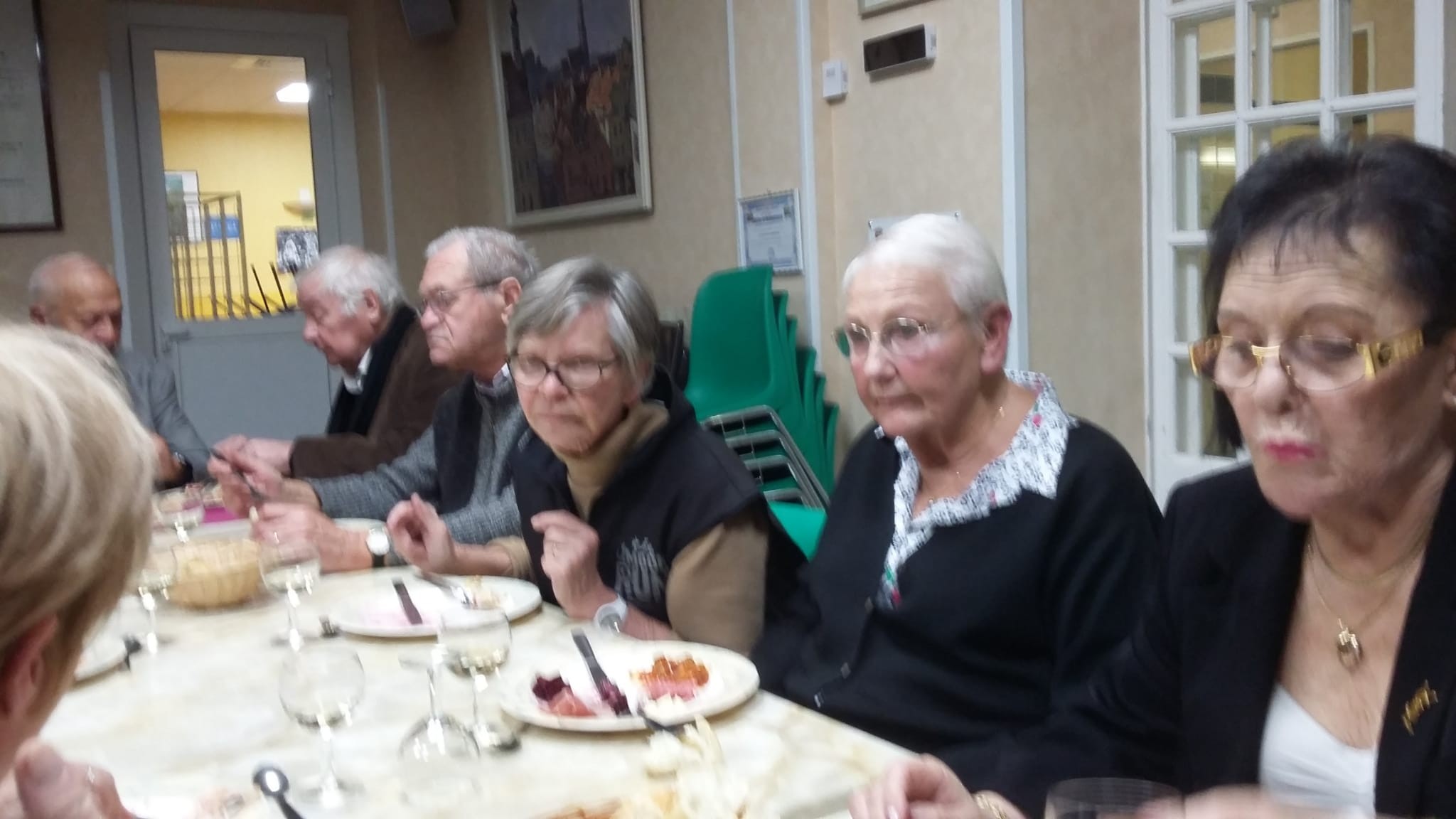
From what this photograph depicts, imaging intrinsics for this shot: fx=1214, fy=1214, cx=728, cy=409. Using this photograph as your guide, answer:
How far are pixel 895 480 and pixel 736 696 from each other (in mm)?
535

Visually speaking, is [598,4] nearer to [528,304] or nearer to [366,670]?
[528,304]

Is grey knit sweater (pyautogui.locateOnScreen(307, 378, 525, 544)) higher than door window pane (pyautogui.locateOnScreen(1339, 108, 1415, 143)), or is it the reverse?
door window pane (pyautogui.locateOnScreen(1339, 108, 1415, 143))

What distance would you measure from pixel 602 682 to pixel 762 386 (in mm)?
2529

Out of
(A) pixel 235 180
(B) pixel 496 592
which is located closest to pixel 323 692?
(B) pixel 496 592

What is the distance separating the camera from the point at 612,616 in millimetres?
1787

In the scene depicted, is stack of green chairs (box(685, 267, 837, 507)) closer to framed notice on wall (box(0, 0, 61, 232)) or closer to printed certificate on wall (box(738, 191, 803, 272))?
printed certificate on wall (box(738, 191, 803, 272))

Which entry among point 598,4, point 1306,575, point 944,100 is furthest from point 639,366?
point 598,4

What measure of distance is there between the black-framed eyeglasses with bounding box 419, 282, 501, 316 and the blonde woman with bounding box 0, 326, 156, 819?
202cm

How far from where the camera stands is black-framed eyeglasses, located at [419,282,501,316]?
2756 mm

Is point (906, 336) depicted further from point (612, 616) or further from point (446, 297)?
point (446, 297)

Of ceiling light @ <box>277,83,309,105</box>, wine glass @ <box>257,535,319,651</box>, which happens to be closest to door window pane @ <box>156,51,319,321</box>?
ceiling light @ <box>277,83,309,105</box>

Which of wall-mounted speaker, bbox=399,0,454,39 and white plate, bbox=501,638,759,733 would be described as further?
wall-mounted speaker, bbox=399,0,454,39

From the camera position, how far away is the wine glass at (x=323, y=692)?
1.20 meters

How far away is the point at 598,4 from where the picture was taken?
4719 millimetres
